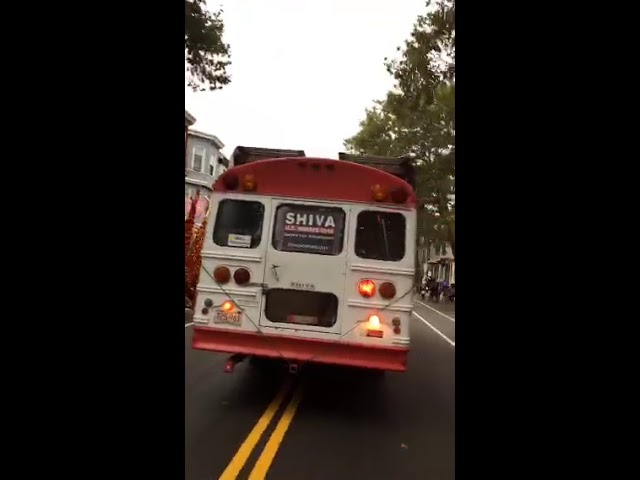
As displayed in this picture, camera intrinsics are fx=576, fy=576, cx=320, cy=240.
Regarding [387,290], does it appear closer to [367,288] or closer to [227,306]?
[367,288]

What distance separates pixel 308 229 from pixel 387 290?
44.4 inches

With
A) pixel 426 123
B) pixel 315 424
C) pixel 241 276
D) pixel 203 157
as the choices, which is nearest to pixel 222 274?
pixel 241 276

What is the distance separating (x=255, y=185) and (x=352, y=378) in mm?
3568

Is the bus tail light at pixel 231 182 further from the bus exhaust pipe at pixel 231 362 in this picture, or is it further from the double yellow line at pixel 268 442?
the double yellow line at pixel 268 442

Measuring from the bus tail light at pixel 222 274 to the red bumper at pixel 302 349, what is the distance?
1.80ft

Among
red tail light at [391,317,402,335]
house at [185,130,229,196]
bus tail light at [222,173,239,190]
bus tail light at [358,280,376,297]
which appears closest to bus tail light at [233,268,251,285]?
bus tail light at [222,173,239,190]

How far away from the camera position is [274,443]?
17.2ft

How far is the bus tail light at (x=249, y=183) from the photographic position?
6.57 metres

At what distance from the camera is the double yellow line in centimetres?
452

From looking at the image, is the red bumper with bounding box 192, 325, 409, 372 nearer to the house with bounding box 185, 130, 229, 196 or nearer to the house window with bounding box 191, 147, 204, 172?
the house with bounding box 185, 130, 229, 196

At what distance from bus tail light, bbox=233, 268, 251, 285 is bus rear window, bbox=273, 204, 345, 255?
1.44 feet

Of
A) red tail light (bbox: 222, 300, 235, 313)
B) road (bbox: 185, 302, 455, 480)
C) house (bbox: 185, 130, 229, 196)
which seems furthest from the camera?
house (bbox: 185, 130, 229, 196)

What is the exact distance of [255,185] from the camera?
6.58 metres

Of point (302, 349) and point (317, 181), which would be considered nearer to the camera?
point (302, 349)
